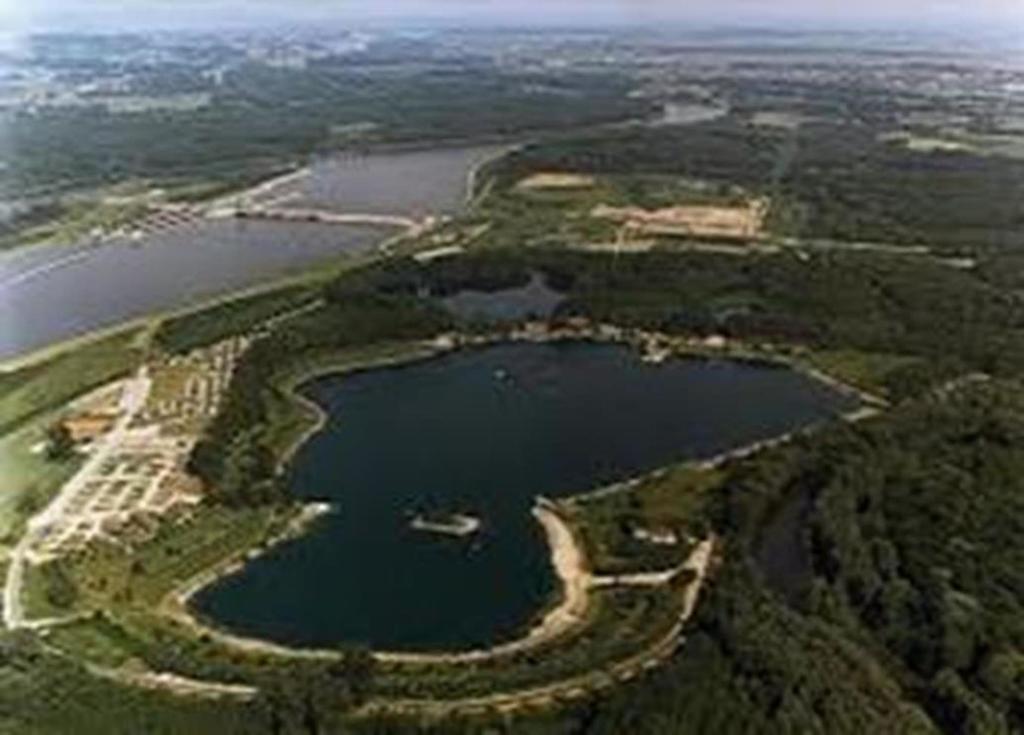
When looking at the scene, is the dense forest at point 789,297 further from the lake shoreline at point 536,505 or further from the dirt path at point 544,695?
the dirt path at point 544,695

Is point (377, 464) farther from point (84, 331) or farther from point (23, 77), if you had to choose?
point (23, 77)

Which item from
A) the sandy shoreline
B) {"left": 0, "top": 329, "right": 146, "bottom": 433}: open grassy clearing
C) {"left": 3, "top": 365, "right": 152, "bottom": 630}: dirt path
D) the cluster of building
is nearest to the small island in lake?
the sandy shoreline

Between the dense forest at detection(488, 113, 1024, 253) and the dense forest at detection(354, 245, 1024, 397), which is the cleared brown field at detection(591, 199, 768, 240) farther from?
the dense forest at detection(354, 245, 1024, 397)

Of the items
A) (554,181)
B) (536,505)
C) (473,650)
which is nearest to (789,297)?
(536,505)

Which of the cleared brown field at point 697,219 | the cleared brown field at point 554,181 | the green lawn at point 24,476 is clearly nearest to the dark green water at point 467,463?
the green lawn at point 24,476

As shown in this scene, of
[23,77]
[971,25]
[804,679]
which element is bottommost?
[971,25]

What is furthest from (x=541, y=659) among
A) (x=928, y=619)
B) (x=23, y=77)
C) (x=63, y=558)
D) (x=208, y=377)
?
(x=23, y=77)
